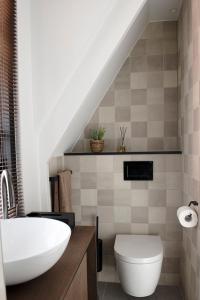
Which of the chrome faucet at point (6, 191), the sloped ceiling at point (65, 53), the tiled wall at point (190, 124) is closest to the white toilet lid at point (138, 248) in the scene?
the tiled wall at point (190, 124)

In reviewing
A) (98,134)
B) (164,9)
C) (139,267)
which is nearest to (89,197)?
(98,134)

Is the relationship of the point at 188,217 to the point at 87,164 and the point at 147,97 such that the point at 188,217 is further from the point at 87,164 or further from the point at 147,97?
the point at 147,97

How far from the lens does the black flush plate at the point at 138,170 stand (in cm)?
235

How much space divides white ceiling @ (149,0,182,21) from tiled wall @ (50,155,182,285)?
4.31ft

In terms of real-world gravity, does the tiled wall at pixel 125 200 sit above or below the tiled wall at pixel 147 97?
below

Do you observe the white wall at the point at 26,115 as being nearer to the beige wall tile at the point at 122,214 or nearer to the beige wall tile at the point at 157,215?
the beige wall tile at the point at 122,214

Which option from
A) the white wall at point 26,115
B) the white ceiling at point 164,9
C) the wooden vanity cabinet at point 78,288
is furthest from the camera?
the white ceiling at point 164,9

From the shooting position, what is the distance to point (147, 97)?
2.52 m

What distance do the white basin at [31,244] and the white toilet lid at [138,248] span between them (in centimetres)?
98

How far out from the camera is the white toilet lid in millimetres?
1900

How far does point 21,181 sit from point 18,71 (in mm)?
710

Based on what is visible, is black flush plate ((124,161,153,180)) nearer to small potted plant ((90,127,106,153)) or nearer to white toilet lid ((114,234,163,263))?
small potted plant ((90,127,106,153))

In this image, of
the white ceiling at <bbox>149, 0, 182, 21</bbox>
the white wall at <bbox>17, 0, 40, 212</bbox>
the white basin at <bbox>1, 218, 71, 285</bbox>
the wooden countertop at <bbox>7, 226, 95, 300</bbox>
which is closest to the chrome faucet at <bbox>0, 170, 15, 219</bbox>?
the white basin at <bbox>1, 218, 71, 285</bbox>

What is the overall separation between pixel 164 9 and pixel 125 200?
5.82 ft
